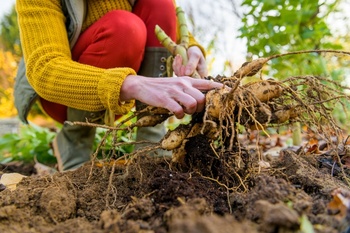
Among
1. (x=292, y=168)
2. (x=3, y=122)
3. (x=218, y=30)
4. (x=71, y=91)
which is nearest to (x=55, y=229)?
(x=71, y=91)

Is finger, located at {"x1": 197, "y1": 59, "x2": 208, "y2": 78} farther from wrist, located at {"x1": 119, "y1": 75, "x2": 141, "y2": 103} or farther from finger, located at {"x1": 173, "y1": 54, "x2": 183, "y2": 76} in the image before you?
wrist, located at {"x1": 119, "y1": 75, "x2": 141, "y2": 103}

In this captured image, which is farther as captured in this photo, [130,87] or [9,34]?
[9,34]

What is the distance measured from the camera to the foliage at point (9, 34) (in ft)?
28.7

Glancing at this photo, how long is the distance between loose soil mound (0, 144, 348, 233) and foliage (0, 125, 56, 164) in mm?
1069

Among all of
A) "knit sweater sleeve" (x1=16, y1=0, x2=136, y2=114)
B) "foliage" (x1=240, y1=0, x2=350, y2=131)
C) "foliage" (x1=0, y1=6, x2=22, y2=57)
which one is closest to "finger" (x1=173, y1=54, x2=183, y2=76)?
"knit sweater sleeve" (x1=16, y1=0, x2=136, y2=114)

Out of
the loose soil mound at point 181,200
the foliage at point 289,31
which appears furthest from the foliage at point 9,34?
the loose soil mound at point 181,200

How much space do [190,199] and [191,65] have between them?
712 millimetres

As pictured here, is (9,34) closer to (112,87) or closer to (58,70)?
(58,70)

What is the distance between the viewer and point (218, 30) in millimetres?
4891

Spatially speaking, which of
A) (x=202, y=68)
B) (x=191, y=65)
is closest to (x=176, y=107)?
(x=191, y=65)

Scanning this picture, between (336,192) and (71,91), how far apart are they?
2.93ft

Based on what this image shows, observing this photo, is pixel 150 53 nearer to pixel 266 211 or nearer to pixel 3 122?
pixel 266 211

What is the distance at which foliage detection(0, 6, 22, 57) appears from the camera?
873 centimetres

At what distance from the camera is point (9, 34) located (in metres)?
9.02
